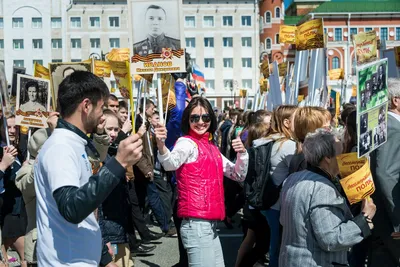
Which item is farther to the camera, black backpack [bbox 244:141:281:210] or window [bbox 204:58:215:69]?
window [bbox 204:58:215:69]

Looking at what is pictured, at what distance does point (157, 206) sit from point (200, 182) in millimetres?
4364

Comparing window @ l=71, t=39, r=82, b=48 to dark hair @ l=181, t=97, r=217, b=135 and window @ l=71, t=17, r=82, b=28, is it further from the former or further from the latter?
dark hair @ l=181, t=97, r=217, b=135

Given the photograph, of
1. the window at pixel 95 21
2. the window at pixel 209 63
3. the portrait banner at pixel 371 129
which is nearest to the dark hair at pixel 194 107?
the portrait banner at pixel 371 129

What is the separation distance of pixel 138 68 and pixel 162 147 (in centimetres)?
99

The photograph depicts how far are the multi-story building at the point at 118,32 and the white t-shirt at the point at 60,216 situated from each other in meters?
69.1

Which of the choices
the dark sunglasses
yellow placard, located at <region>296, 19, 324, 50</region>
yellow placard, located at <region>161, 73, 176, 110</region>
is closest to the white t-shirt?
the dark sunglasses

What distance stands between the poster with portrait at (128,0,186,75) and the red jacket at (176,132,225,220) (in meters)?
0.83

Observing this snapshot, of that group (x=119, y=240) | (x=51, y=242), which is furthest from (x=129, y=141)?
(x=119, y=240)

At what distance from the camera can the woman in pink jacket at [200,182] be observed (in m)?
4.89

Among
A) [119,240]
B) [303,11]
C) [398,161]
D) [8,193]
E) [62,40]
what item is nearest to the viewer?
[398,161]

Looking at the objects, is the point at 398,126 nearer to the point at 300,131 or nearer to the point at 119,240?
the point at 300,131

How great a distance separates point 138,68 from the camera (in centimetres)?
553

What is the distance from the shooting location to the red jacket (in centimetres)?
496

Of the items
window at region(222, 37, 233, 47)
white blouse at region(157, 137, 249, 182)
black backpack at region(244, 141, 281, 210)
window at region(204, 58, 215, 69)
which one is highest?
window at region(222, 37, 233, 47)
